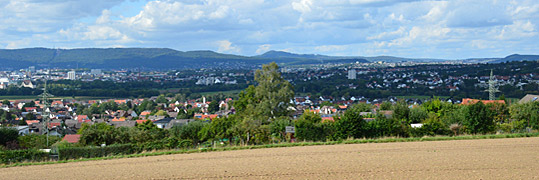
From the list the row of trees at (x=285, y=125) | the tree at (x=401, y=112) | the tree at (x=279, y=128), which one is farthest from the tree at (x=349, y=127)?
the tree at (x=401, y=112)

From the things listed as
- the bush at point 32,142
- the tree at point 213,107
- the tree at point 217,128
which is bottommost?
the tree at point 213,107

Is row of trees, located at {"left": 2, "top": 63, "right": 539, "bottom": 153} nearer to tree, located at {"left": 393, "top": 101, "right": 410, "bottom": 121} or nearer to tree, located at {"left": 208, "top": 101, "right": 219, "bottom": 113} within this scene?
tree, located at {"left": 393, "top": 101, "right": 410, "bottom": 121}

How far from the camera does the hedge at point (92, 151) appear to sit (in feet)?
79.8

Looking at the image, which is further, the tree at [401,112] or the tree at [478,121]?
the tree at [401,112]

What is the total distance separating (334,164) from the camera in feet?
63.6

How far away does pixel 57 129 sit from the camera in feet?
201

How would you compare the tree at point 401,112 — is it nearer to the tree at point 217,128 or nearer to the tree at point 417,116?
the tree at point 417,116

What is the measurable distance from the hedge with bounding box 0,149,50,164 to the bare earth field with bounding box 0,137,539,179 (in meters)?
1.66

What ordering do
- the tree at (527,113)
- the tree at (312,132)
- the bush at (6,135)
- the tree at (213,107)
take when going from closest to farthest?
the tree at (312,132) < the tree at (527,113) < the bush at (6,135) < the tree at (213,107)

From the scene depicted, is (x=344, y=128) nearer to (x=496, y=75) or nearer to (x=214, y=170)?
(x=214, y=170)

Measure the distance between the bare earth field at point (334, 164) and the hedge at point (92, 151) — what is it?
191 centimetres

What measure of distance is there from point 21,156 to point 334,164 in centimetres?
1341

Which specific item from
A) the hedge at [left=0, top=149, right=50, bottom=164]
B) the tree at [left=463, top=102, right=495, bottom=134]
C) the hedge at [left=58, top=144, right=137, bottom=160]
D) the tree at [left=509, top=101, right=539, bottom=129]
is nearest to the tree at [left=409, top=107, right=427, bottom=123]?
the tree at [left=509, top=101, right=539, bottom=129]

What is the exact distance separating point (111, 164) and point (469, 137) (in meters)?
17.3
